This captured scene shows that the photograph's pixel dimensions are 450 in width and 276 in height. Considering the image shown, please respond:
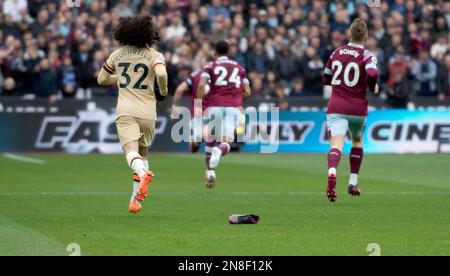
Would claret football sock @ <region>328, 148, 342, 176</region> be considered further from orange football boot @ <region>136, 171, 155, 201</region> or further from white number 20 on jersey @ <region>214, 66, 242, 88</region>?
white number 20 on jersey @ <region>214, 66, 242, 88</region>

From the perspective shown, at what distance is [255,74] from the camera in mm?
29281

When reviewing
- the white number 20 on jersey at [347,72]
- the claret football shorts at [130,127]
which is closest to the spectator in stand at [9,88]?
the white number 20 on jersey at [347,72]

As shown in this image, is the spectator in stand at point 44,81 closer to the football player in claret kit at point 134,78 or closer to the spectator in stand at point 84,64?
the spectator in stand at point 84,64

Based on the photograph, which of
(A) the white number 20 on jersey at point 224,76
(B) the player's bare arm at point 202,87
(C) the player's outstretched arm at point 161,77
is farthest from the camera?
(A) the white number 20 on jersey at point 224,76

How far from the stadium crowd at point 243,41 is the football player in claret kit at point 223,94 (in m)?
8.48

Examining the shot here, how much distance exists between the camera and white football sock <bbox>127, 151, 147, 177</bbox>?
13.4 metres

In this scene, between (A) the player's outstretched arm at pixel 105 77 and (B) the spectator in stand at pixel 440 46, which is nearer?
(A) the player's outstretched arm at pixel 105 77

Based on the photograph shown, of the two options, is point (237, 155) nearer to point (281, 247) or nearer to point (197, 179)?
point (197, 179)

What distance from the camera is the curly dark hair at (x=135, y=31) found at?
13.6 m

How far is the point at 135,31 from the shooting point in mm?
13617

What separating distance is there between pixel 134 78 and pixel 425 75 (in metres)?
18.2

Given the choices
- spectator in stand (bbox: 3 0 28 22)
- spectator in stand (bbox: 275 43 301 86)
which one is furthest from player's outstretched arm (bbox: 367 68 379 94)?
spectator in stand (bbox: 3 0 28 22)

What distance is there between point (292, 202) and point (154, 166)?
8018mm

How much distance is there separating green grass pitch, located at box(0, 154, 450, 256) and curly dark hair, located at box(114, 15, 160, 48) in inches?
80.3
